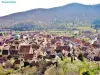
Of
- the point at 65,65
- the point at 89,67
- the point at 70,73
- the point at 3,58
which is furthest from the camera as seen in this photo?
the point at 3,58

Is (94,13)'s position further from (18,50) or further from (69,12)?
(18,50)

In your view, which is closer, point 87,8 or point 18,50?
point 18,50

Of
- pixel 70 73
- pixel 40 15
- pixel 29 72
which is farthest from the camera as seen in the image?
pixel 40 15

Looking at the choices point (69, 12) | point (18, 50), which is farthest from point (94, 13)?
point (18, 50)

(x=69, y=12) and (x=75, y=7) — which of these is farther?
(x=75, y=7)

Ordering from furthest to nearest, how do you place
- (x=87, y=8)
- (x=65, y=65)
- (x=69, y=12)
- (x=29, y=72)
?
(x=87, y=8)
(x=69, y=12)
(x=65, y=65)
(x=29, y=72)

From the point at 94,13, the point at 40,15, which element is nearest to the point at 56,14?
the point at 40,15

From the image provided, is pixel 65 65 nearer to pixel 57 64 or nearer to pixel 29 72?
pixel 57 64

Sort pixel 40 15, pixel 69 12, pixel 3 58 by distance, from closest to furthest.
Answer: pixel 3 58 < pixel 40 15 < pixel 69 12

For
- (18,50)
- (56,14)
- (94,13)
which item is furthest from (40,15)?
(18,50)
